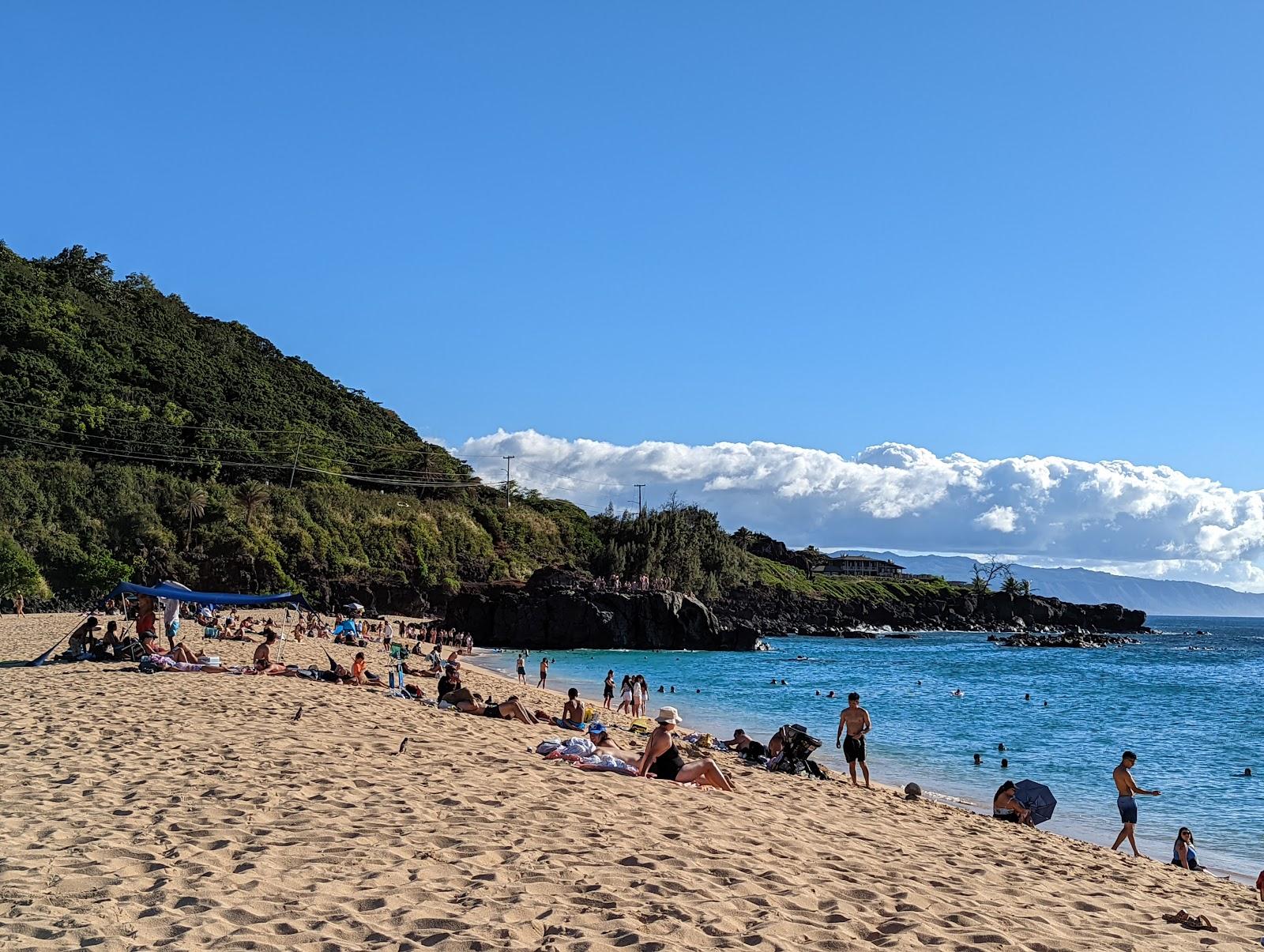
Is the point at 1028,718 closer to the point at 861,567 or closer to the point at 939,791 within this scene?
the point at 939,791

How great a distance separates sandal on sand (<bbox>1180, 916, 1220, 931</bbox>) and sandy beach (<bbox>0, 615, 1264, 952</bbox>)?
0.32 feet

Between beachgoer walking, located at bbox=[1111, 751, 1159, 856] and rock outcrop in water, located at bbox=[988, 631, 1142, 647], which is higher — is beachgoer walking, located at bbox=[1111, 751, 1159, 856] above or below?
above

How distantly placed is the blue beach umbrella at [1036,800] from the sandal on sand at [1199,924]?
5821mm

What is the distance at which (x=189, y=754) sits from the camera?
10352 mm

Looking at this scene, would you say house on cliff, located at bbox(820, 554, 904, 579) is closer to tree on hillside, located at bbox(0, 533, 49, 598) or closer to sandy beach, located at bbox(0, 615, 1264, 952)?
tree on hillside, located at bbox(0, 533, 49, 598)

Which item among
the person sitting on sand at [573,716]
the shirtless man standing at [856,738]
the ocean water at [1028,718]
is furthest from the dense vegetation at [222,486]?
the shirtless man standing at [856,738]

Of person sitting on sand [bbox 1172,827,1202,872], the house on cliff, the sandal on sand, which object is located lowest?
person sitting on sand [bbox 1172,827,1202,872]

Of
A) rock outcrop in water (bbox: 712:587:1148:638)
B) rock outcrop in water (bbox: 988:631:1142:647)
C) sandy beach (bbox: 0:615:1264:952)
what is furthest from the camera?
rock outcrop in water (bbox: 712:587:1148:638)

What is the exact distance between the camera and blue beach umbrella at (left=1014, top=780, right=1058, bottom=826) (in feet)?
44.0

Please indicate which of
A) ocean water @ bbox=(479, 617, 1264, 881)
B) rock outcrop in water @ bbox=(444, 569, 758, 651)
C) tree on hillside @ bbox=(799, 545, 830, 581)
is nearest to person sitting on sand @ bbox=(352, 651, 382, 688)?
ocean water @ bbox=(479, 617, 1264, 881)

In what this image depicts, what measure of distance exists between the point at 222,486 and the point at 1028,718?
5887 cm

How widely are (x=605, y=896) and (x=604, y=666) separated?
40.8m

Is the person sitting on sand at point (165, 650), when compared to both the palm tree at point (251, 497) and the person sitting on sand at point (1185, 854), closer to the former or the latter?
the person sitting on sand at point (1185, 854)

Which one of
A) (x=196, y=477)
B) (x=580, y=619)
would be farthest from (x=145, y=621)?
(x=196, y=477)
